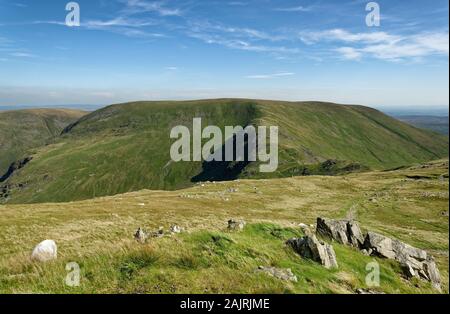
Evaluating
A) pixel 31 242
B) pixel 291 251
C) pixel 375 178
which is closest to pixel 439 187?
pixel 375 178

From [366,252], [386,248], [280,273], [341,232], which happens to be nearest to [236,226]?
[341,232]

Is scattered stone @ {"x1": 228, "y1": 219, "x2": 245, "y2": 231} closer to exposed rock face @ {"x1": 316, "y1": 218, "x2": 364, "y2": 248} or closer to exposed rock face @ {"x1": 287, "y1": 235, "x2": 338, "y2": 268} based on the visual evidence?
exposed rock face @ {"x1": 287, "y1": 235, "x2": 338, "y2": 268}

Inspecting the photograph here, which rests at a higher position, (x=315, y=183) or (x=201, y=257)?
(x=201, y=257)

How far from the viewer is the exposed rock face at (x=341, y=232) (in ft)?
83.3

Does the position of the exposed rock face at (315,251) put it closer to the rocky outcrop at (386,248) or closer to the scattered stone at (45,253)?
the rocky outcrop at (386,248)

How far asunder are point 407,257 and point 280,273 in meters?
13.0

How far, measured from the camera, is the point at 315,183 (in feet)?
370

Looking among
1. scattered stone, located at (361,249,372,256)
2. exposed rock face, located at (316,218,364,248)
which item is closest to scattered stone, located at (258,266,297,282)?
scattered stone, located at (361,249,372,256)

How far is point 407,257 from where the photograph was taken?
23359mm

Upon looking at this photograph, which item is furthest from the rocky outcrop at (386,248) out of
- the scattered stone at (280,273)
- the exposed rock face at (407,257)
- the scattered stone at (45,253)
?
the scattered stone at (45,253)

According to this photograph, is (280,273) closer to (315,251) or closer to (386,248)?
(315,251)

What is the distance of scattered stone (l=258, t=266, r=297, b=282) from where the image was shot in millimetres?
14695
